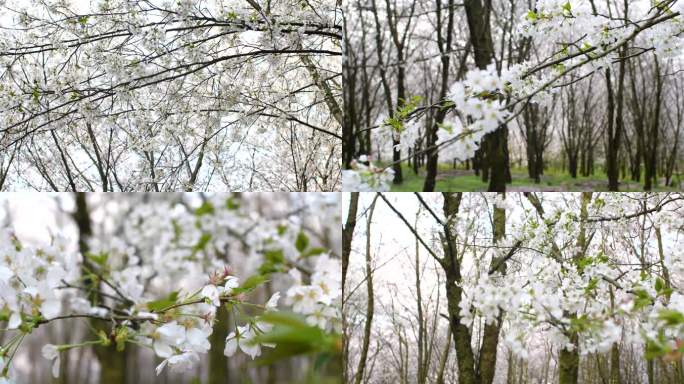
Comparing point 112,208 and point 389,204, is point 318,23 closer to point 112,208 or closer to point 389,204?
point 389,204

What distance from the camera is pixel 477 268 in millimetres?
2469

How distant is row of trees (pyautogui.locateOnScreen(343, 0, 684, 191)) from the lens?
198cm

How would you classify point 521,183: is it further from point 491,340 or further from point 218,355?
point 218,355

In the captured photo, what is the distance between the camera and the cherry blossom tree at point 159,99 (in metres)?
2.47

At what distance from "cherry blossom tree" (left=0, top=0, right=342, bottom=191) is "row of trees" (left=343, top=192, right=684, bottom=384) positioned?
0.37 m

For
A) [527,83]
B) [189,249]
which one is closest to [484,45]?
[527,83]

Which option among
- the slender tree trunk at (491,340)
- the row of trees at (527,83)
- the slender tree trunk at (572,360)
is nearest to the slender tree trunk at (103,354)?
the row of trees at (527,83)

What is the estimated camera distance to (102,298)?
2.38 meters

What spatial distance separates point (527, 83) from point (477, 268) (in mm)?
837

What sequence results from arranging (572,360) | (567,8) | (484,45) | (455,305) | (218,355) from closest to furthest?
(567,8), (484,45), (572,360), (455,305), (218,355)

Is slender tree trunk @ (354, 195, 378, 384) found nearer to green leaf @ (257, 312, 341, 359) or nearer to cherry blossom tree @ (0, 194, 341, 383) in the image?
cherry blossom tree @ (0, 194, 341, 383)

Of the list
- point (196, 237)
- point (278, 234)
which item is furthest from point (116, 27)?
point (278, 234)

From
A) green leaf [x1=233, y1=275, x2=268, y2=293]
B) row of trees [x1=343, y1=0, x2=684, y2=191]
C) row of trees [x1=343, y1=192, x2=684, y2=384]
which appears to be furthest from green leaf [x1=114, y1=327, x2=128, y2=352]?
row of trees [x1=343, y1=192, x2=684, y2=384]

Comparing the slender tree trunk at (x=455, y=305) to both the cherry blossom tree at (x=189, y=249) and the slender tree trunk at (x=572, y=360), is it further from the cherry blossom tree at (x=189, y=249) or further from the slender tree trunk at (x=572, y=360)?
the cherry blossom tree at (x=189, y=249)
